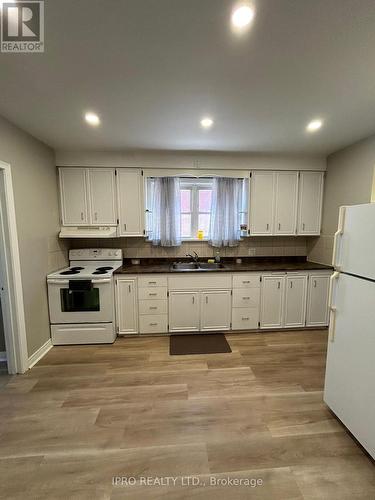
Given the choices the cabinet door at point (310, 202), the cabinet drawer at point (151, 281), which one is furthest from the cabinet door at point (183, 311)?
the cabinet door at point (310, 202)

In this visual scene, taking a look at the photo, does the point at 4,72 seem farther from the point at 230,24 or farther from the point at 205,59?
the point at 230,24

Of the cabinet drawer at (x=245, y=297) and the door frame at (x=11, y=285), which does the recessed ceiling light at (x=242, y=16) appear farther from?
the cabinet drawer at (x=245, y=297)

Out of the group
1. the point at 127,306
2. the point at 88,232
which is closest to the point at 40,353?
the point at 127,306

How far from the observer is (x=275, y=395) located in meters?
2.01

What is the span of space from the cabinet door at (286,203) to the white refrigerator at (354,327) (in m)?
1.81

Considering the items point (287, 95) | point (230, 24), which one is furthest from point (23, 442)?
point (287, 95)

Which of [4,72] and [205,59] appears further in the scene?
[4,72]

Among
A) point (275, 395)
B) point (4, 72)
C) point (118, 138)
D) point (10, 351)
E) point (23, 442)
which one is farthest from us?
point (118, 138)

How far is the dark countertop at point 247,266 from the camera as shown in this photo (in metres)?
3.09

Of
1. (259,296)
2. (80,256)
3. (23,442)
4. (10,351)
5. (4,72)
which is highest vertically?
(4,72)

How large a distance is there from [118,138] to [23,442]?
3.00 m

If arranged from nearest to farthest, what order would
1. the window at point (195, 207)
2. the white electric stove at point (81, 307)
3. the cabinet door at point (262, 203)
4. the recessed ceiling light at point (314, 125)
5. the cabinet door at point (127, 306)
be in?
the recessed ceiling light at point (314, 125)
the white electric stove at point (81, 307)
the cabinet door at point (127, 306)
the cabinet door at point (262, 203)
the window at point (195, 207)

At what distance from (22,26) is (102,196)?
2.16 meters

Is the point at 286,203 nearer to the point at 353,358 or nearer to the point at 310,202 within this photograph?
the point at 310,202
